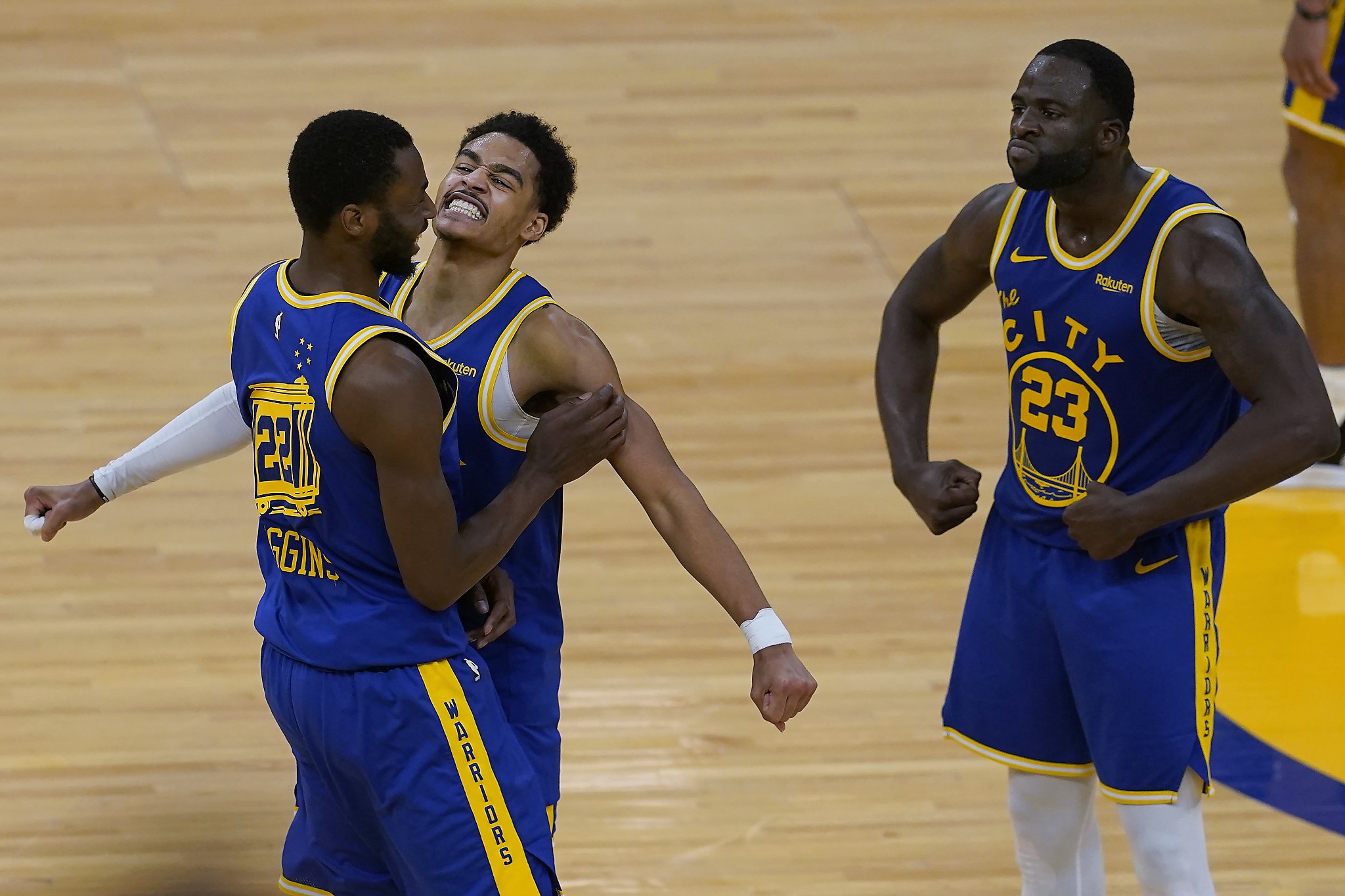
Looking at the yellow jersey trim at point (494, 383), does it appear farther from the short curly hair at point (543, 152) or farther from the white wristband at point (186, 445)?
the white wristband at point (186, 445)

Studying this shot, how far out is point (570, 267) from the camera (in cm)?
700

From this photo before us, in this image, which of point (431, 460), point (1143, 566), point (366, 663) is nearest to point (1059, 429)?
point (1143, 566)

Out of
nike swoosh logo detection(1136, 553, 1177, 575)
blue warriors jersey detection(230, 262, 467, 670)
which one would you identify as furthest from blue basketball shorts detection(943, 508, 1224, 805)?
blue warriors jersey detection(230, 262, 467, 670)

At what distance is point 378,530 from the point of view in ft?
8.55

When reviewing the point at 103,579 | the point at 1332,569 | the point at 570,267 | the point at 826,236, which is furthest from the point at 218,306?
the point at 1332,569

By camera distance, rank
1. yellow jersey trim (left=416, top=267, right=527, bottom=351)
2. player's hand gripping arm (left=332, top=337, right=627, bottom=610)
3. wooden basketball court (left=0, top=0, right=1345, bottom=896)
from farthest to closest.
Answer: wooden basketball court (left=0, top=0, right=1345, bottom=896)
yellow jersey trim (left=416, top=267, right=527, bottom=351)
player's hand gripping arm (left=332, top=337, right=627, bottom=610)

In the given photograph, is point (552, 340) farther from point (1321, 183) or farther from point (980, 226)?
point (1321, 183)

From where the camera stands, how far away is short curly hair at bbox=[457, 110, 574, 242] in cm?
299

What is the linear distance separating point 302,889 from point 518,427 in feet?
2.67

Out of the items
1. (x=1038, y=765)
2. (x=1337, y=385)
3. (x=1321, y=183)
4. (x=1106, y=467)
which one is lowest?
(x=1337, y=385)

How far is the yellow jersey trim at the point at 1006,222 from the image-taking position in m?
3.08

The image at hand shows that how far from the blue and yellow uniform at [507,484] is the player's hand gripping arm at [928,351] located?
2.21 feet

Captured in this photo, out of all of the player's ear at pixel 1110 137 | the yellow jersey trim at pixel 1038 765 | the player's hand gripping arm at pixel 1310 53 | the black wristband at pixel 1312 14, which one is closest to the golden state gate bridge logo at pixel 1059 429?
the player's ear at pixel 1110 137

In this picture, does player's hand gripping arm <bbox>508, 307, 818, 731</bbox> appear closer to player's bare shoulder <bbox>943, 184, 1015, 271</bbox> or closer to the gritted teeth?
the gritted teeth
